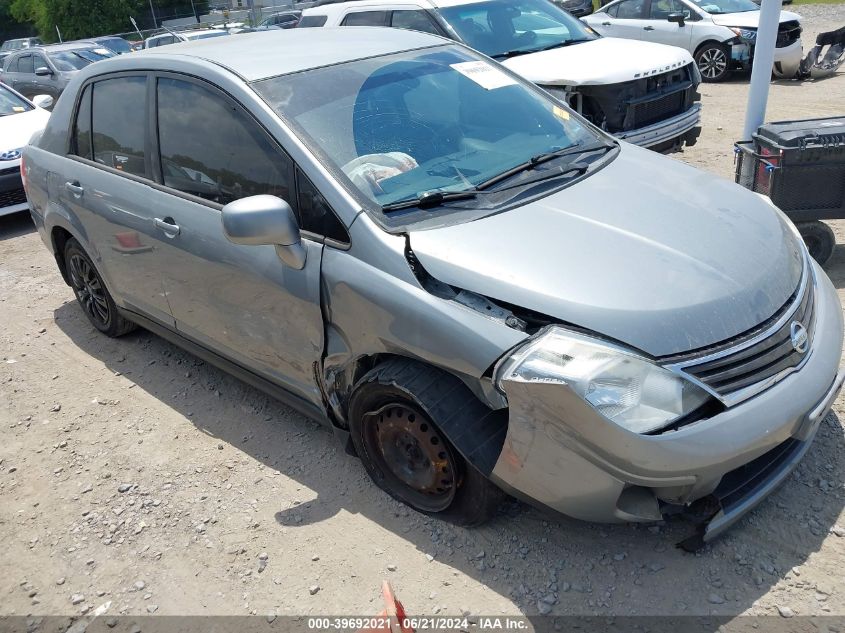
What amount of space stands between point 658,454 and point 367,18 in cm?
724

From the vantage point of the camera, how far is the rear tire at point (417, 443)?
2.77 meters

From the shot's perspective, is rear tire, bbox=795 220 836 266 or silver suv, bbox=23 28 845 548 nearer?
silver suv, bbox=23 28 845 548

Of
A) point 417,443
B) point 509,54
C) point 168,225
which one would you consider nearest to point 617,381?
point 417,443

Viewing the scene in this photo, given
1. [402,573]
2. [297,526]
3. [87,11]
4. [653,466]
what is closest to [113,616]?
[297,526]

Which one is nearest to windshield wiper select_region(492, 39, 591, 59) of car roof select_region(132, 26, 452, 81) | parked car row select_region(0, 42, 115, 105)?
car roof select_region(132, 26, 452, 81)

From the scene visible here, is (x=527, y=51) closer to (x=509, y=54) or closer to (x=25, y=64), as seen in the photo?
(x=509, y=54)

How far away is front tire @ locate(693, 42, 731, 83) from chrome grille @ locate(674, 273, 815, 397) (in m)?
10.6

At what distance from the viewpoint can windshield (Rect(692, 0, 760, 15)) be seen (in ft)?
40.9

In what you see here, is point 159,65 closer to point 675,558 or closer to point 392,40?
point 392,40

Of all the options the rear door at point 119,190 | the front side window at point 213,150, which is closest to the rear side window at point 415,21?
the rear door at point 119,190

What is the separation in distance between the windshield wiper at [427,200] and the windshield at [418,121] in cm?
3

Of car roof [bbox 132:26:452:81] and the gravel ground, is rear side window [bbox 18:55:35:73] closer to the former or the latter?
car roof [bbox 132:26:452:81]

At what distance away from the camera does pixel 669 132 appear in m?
6.73

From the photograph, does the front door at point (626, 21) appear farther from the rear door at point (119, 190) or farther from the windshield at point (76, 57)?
the rear door at point (119, 190)
